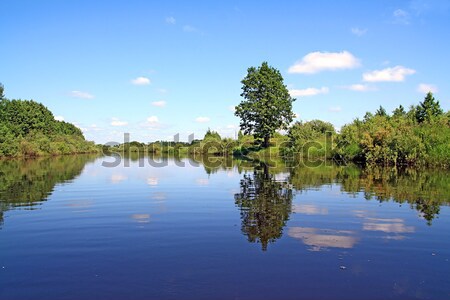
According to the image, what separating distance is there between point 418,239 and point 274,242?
405cm

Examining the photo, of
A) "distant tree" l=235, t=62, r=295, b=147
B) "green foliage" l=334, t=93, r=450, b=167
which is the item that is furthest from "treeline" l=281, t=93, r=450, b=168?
"distant tree" l=235, t=62, r=295, b=147

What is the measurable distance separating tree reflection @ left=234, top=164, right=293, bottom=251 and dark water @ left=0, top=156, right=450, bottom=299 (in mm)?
52

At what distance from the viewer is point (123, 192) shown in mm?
20766

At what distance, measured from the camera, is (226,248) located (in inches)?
364

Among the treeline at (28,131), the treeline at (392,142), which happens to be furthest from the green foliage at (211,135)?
the treeline at (392,142)

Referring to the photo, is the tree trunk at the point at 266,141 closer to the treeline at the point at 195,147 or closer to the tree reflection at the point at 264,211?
the treeline at the point at 195,147

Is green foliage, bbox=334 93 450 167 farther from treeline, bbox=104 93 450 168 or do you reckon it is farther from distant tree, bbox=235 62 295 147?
distant tree, bbox=235 62 295 147

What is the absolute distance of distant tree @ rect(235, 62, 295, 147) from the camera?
234 ft

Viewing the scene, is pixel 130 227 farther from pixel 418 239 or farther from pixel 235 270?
pixel 418 239

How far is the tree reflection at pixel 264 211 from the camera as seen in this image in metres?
10.6

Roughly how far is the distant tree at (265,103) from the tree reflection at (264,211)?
50329 millimetres

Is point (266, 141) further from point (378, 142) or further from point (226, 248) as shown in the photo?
point (226, 248)

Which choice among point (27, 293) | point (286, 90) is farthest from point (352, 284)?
point (286, 90)

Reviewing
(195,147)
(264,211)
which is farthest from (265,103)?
(264,211)
